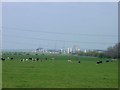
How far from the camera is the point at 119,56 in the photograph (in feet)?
271

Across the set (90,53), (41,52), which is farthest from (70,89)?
(41,52)

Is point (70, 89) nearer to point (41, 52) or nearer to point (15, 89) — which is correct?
point (15, 89)

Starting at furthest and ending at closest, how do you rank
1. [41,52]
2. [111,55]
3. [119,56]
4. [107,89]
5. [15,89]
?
1. [41,52]
2. [111,55]
3. [119,56]
4. [107,89]
5. [15,89]

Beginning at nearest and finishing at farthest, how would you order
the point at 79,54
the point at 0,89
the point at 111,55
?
the point at 0,89 → the point at 111,55 → the point at 79,54

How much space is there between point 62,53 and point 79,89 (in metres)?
176

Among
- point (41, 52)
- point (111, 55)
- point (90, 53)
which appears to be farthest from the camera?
point (41, 52)

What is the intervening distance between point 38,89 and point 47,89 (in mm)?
472

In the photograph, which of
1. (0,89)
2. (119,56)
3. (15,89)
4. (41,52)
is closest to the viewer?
(0,89)

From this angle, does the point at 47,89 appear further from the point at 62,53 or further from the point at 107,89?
the point at 62,53

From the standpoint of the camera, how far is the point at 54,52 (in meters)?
194

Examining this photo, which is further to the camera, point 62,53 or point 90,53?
point 62,53

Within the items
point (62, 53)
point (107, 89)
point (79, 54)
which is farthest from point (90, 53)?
point (107, 89)

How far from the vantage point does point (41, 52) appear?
193625 mm

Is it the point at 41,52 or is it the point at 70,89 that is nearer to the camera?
the point at 70,89
